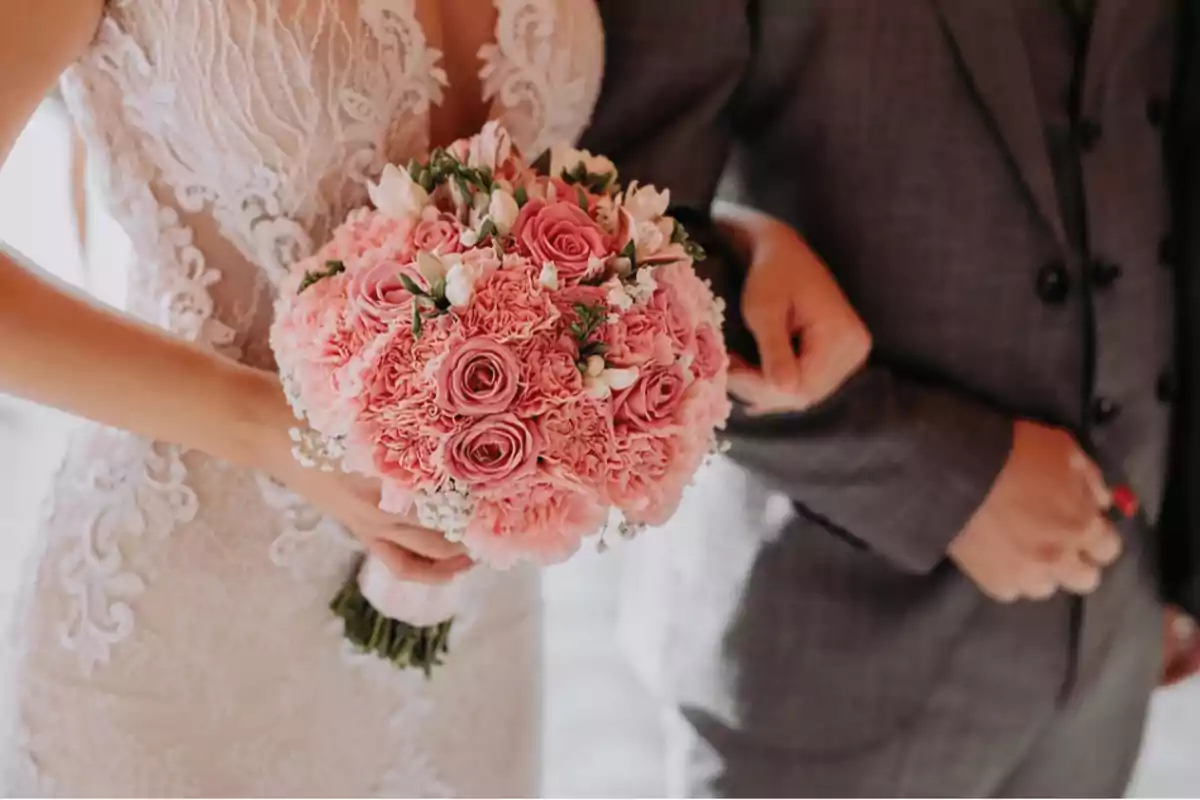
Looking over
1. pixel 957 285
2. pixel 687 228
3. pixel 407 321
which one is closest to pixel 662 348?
pixel 407 321

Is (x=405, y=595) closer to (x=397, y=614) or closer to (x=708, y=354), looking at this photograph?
(x=397, y=614)

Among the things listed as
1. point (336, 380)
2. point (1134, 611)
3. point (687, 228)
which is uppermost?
point (336, 380)

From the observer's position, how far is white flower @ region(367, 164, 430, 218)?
0.66 m

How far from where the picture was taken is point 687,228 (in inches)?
35.8

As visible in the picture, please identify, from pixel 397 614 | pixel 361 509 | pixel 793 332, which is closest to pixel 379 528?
pixel 361 509

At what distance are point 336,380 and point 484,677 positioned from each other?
417 millimetres

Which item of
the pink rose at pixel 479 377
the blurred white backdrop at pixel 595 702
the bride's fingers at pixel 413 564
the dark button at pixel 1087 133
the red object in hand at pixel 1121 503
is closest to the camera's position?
the pink rose at pixel 479 377

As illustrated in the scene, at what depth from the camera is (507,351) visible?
58cm

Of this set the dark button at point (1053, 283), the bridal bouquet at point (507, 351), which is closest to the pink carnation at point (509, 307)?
the bridal bouquet at point (507, 351)

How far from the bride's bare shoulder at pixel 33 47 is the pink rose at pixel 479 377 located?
1.04ft

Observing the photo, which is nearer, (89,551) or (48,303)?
(48,303)

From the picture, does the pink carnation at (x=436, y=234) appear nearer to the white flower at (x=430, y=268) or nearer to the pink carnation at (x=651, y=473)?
the white flower at (x=430, y=268)

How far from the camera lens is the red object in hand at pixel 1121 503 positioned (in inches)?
39.3

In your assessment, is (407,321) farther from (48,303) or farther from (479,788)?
(479,788)
